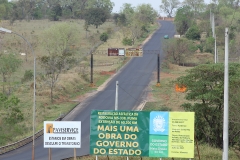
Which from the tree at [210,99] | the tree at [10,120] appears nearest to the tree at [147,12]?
the tree at [10,120]

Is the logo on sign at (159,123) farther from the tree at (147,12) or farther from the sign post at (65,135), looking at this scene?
the tree at (147,12)

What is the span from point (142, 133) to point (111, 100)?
28.0 meters

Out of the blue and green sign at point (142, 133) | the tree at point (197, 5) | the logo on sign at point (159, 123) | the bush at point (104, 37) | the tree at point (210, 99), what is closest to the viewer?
the blue and green sign at point (142, 133)

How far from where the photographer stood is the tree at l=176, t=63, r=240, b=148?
2888 centimetres

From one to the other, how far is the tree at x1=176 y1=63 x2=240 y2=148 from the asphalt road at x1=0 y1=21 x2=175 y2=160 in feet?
25.0

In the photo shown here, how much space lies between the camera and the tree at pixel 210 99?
94.7 ft

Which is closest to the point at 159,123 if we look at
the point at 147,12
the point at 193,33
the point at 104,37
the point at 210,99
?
the point at 210,99

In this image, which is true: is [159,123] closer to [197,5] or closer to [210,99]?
[210,99]

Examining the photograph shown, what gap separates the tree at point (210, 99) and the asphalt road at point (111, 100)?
300 inches

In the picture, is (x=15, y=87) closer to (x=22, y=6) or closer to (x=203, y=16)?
(x=203, y=16)

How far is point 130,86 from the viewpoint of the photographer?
178ft

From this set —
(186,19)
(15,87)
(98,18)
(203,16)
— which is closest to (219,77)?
(15,87)

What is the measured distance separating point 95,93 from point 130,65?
678 inches

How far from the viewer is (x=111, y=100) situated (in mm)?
47469
